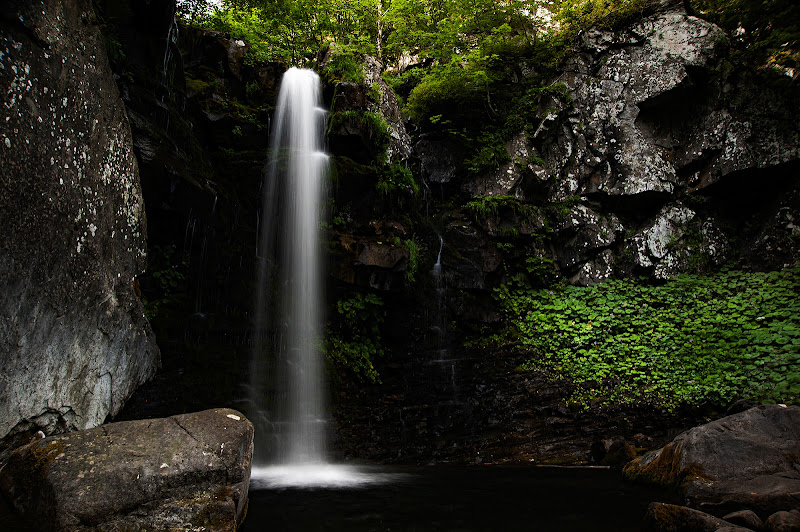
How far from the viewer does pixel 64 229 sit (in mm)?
4438

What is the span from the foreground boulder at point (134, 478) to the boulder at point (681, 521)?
11.3 feet

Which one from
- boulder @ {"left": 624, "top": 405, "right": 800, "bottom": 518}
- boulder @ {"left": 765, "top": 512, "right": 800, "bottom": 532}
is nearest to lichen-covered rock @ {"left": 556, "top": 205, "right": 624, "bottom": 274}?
boulder @ {"left": 624, "top": 405, "right": 800, "bottom": 518}

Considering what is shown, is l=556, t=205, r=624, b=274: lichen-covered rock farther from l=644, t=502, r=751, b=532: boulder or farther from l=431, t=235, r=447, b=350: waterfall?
l=644, t=502, r=751, b=532: boulder

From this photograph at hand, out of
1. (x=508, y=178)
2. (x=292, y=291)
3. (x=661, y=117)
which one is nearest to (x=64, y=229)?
(x=292, y=291)

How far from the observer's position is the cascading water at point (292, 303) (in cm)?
715

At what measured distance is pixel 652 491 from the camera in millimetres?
5016

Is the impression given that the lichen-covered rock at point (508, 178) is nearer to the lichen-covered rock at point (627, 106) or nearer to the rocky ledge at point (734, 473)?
the lichen-covered rock at point (627, 106)

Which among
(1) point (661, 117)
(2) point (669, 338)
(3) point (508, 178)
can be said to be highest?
(1) point (661, 117)

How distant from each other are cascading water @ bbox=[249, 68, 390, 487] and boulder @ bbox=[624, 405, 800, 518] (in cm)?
419

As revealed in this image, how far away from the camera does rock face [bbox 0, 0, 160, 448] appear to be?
12.7 ft

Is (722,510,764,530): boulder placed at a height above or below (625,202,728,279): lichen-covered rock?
below

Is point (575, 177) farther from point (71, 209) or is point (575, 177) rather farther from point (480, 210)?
point (71, 209)

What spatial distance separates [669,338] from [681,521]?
5859mm

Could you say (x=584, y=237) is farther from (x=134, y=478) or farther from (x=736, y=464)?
(x=134, y=478)
